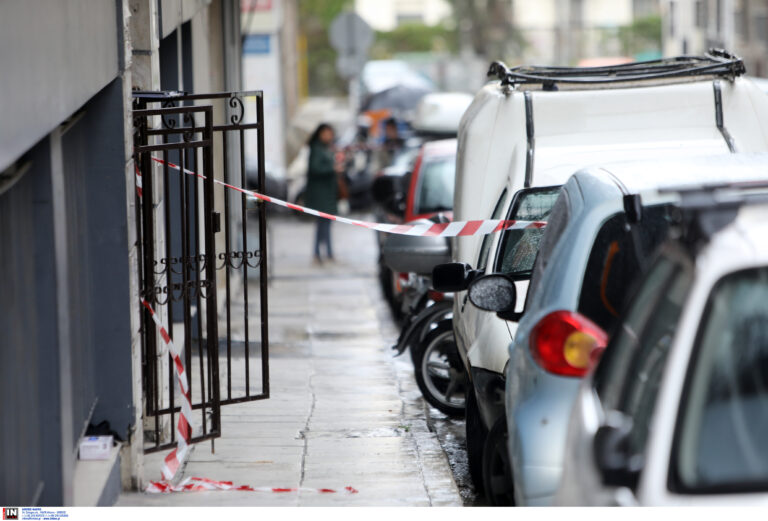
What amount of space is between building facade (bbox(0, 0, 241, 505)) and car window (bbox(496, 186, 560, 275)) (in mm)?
1950

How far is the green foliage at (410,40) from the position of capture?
68.3 m

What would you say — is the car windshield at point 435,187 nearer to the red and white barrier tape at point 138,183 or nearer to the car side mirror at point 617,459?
the red and white barrier tape at point 138,183

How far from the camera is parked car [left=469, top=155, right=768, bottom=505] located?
4555 mm

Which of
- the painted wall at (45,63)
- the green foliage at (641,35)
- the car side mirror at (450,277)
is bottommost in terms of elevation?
the car side mirror at (450,277)

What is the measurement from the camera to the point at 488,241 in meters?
7.64

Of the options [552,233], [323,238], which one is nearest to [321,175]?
[323,238]

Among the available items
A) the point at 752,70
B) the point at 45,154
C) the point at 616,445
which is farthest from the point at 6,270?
the point at 752,70

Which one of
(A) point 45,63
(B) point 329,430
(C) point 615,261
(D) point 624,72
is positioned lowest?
(B) point 329,430

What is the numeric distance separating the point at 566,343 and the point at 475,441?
249 centimetres

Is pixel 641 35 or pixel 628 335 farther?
pixel 641 35

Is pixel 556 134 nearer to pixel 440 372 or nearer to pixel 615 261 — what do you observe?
pixel 440 372

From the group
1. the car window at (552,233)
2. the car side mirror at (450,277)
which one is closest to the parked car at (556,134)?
the car side mirror at (450,277)

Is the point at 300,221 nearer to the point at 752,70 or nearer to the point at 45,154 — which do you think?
the point at 45,154

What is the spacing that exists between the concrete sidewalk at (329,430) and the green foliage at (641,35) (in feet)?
158
